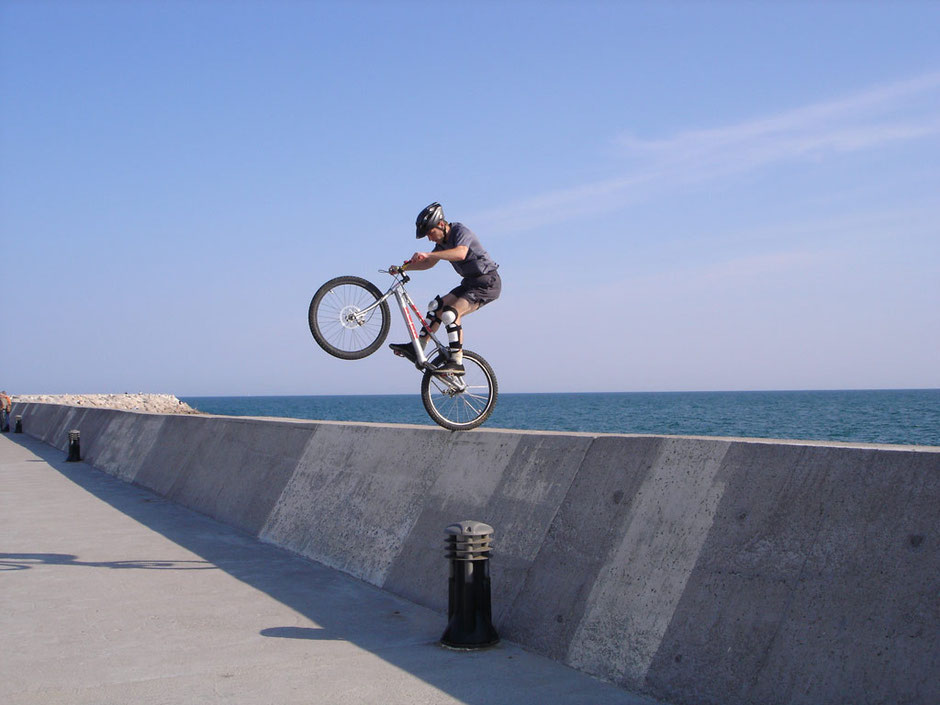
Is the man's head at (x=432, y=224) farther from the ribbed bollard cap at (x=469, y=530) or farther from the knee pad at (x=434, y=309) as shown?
the ribbed bollard cap at (x=469, y=530)

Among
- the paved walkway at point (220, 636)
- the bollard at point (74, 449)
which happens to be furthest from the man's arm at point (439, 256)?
the bollard at point (74, 449)

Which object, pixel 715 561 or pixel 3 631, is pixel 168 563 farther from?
pixel 715 561

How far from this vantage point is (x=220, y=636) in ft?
19.0

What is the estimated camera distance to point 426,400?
8195 millimetres

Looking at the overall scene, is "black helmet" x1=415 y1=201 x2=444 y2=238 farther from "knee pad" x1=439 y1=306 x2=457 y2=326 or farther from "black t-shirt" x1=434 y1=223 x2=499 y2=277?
"knee pad" x1=439 y1=306 x2=457 y2=326

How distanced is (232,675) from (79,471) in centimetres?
1431

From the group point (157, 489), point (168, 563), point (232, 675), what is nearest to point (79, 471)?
point (157, 489)

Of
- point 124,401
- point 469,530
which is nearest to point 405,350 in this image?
point 469,530

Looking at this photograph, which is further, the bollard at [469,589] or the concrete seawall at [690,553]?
the bollard at [469,589]

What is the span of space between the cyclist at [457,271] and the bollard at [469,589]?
2.76 metres

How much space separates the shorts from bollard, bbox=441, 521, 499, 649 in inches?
117

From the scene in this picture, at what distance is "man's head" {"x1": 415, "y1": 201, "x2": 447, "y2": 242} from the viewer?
796 cm

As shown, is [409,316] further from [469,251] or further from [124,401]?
[124,401]

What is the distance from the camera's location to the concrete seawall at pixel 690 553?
384 cm
